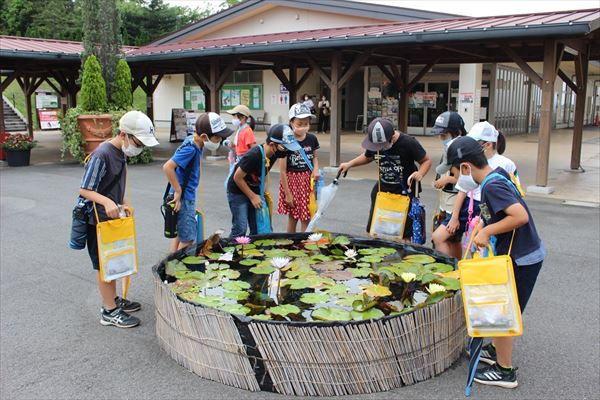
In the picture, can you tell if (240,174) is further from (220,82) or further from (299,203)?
(220,82)

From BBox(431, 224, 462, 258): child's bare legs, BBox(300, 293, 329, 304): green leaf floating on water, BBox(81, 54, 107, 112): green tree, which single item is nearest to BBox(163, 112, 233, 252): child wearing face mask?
BBox(300, 293, 329, 304): green leaf floating on water

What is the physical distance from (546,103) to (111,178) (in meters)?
8.43

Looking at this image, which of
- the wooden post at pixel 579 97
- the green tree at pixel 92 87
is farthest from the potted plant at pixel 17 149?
the wooden post at pixel 579 97

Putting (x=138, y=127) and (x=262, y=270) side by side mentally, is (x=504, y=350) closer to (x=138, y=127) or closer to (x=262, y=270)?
(x=262, y=270)

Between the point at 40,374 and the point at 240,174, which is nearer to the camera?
the point at 40,374

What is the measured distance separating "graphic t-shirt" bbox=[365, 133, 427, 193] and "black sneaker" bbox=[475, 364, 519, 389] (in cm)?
196

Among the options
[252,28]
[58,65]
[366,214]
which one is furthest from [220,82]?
[252,28]

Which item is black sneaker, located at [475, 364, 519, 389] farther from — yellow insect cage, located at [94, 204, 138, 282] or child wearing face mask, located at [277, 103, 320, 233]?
child wearing face mask, located at [277, 103, 320, 233]

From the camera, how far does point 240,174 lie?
4.79 m

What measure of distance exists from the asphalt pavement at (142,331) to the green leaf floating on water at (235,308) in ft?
1.46

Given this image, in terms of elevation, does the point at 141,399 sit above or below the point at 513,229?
below

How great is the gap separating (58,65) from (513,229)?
18434 millimetres

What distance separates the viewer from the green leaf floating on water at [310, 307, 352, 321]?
331 cm

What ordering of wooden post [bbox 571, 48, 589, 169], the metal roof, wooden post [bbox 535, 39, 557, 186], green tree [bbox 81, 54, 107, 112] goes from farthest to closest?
green tree [bbox 81, 54, 107, 112], wooden post [bbox 571, 48, 589, 169], wooden post [bbox 535, 39, 557, 186], the metal roof
